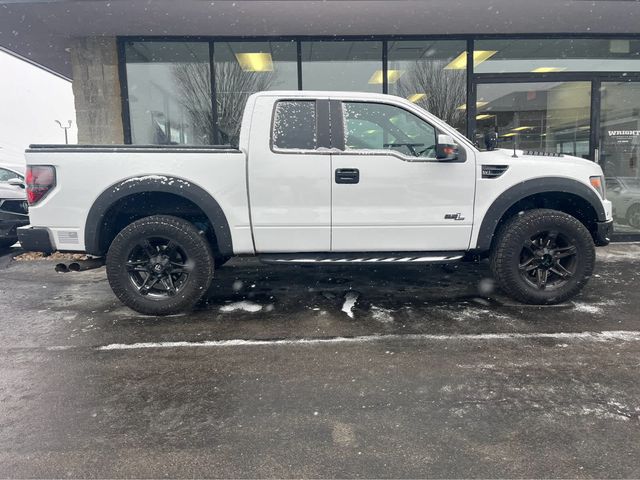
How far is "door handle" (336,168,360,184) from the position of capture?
4.29 meters

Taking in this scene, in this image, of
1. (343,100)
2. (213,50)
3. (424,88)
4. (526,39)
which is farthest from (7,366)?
(526,39)

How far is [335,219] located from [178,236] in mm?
1504

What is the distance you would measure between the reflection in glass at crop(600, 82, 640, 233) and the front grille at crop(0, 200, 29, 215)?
33.6 feet

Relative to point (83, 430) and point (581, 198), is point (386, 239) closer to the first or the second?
point (581, 198)

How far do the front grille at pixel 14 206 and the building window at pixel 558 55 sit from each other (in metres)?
8.27

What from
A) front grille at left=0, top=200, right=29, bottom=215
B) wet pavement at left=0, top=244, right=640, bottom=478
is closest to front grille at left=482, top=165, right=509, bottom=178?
wet pavement at left=0, top=244, right=640, bottom=478

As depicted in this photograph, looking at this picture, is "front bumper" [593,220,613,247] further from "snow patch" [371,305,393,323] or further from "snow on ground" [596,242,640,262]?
"snow on ground" [596,242,640,262]

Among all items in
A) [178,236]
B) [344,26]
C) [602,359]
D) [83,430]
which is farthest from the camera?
[344,26]

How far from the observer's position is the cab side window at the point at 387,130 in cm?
440

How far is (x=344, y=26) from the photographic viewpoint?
752 cm

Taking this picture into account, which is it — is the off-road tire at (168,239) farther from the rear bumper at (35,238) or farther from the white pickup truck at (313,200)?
the rear bumper at (35,238)

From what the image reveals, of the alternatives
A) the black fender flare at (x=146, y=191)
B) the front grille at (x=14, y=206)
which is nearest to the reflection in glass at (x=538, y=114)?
the black fender flare at (x=146, y=191)

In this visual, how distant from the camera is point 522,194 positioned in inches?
174

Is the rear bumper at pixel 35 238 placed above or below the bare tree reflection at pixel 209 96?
below
